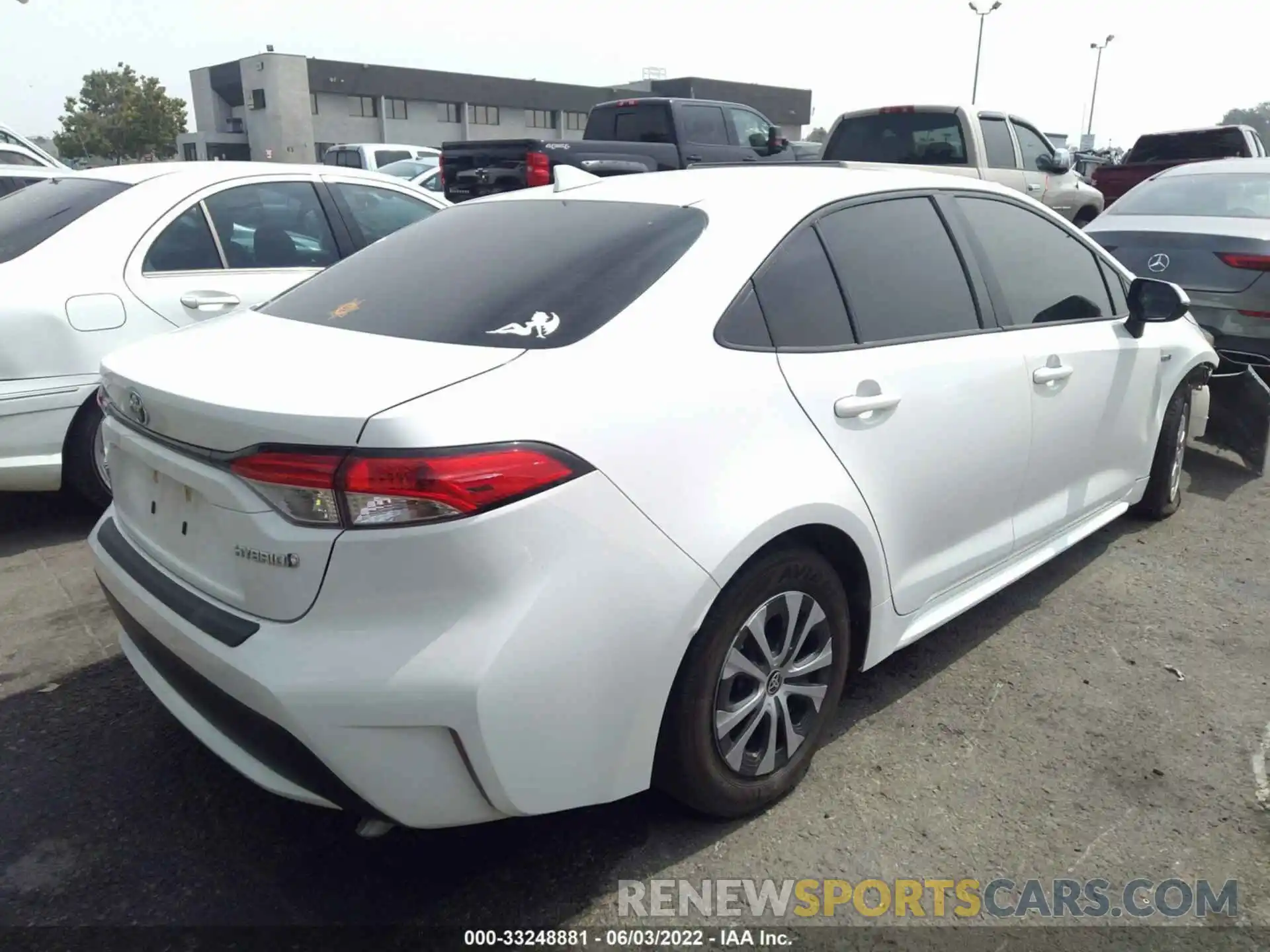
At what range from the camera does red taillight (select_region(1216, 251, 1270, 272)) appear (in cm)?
599

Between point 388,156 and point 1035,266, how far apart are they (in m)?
20.2

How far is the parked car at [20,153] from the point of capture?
8.73m

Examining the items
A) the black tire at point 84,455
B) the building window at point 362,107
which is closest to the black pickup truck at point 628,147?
the black tire at point 84,455

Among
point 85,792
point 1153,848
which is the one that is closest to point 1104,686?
point 1153,848

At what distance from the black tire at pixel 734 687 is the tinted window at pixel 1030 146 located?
9936 millimetres

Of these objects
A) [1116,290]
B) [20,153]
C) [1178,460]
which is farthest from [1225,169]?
[20,153]

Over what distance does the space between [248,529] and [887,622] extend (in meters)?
1.77

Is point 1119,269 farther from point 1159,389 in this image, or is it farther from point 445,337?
point 445,337

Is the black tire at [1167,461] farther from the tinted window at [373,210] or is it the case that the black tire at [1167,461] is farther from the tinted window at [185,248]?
the tinted window at [185,248]

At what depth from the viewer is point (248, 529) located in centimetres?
206

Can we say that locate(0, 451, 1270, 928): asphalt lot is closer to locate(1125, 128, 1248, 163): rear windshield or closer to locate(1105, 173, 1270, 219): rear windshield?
locate(1105, 173, 1270, 219): rear windshield

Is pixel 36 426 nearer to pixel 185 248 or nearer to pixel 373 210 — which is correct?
pixel 185 248

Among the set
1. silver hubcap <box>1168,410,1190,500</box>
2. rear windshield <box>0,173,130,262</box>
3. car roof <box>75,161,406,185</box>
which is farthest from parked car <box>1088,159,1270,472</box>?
rear windshield <box>0,173,130,262</box>

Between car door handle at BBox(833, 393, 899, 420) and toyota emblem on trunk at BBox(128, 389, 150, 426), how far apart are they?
1689 mm
